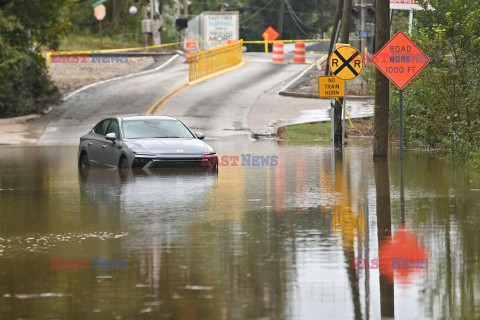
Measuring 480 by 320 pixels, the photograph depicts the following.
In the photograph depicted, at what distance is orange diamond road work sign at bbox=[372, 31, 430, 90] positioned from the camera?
58.2ft

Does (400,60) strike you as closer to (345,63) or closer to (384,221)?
(384,221)

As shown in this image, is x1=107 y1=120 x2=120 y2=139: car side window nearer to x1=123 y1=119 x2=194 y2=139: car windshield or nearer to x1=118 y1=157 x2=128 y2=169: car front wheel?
x1=123 y1=119 x2=194 y2=139: car windshield

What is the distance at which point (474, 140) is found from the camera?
68.4 feet

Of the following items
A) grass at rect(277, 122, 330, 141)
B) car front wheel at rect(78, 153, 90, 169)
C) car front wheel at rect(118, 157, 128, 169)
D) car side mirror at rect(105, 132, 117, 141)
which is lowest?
grass at rect(277, 122, 330, 141)

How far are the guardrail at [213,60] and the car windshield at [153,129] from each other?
2268cm

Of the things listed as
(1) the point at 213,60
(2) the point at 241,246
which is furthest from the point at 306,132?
(2) the point at 241,246

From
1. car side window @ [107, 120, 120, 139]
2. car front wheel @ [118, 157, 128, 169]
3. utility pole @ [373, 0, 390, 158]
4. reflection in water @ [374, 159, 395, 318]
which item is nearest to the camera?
reflection in water @ [374, 159, 395, 318]

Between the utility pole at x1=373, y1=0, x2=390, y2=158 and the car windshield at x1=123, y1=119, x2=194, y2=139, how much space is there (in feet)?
14.0

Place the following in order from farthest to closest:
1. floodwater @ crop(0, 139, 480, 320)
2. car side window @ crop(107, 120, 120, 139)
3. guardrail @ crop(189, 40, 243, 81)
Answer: guardrail @ crop(189, 40, 243, 81)
car side window @ crop(107, 120, 120, 139)
floodwater @ crop(0, 139, 480, 320)

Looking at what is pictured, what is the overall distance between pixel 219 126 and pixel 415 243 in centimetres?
2314

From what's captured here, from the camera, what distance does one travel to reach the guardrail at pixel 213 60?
4616cm

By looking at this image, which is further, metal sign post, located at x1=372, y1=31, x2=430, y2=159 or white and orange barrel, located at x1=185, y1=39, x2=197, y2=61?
white and orange barrel, located at x1=185, y1=39, x2=197, y2=61

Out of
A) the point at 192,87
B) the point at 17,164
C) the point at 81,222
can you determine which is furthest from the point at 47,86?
the point at 81,222

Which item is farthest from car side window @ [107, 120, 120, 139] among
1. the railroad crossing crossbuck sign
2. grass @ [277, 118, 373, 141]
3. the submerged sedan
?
grass @ [277, 118, 373, 141]
